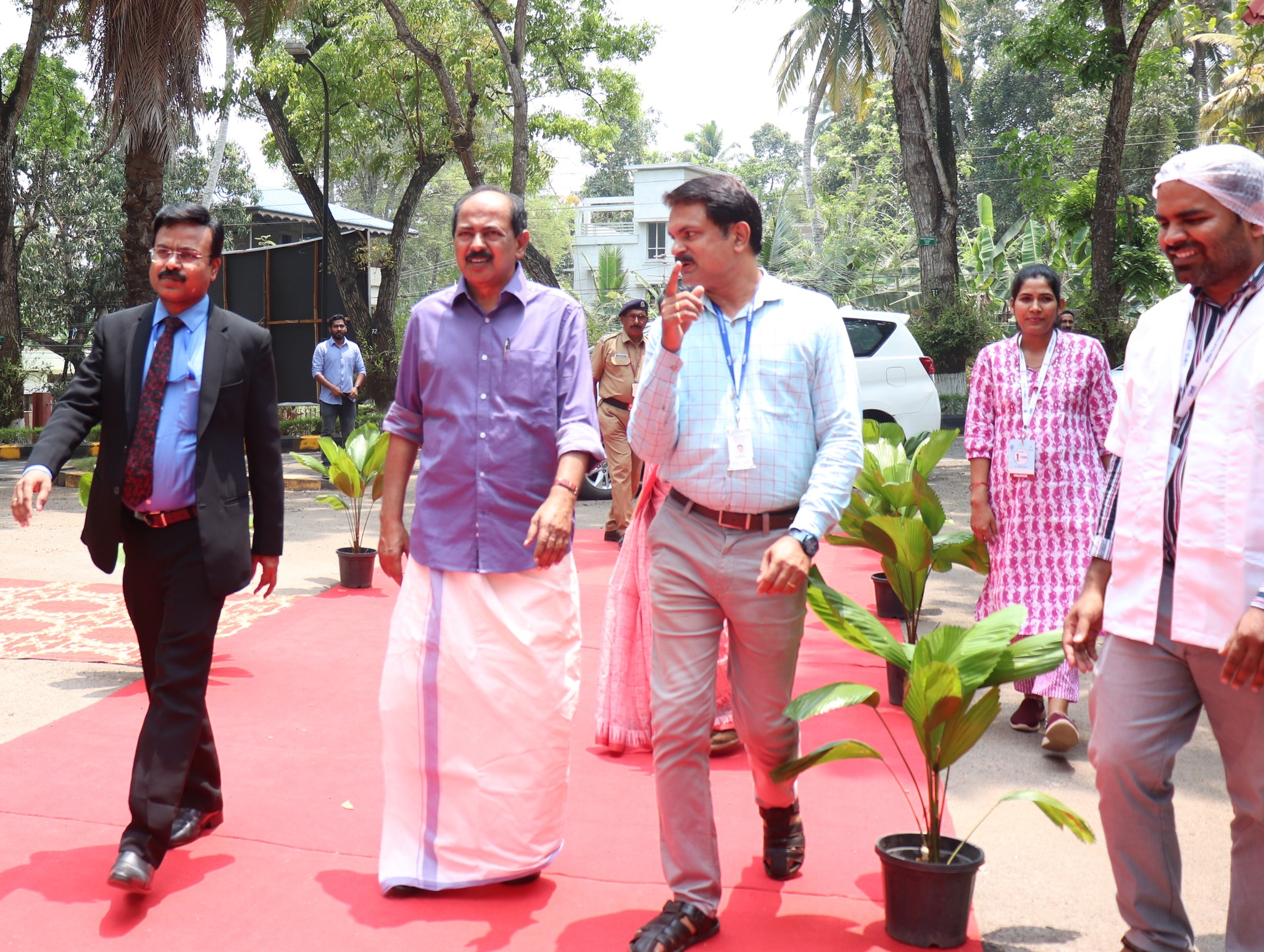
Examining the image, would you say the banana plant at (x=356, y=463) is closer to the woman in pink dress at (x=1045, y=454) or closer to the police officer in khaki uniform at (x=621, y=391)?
the police officer in khaki uniform at (x=621, y=391)

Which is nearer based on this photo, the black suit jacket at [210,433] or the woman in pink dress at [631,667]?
the black suit jacket at [210,433]

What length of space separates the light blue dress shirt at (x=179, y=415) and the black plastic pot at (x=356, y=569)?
180 inches

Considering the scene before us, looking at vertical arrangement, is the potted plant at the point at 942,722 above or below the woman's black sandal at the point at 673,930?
above

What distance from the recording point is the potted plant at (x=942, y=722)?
303 centimetres

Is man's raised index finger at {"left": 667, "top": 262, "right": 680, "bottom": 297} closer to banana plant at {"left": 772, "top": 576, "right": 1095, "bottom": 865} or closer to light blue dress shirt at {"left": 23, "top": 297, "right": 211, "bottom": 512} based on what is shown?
banana plant at {"left": 772, "top": 576, "right": 1095, "bottom": 865}

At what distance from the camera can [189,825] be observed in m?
3.79

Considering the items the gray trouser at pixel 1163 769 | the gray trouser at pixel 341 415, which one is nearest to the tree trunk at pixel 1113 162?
the gray trouser at pixel 341 415

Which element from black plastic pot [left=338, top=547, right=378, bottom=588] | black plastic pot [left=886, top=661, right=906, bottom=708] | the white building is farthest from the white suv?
the white building

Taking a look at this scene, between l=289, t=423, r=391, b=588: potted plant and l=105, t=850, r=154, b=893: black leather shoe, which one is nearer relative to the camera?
l=105, t=850, r=154, b=893: black leather shoe

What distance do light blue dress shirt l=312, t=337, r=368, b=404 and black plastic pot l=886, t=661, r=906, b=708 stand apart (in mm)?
11144

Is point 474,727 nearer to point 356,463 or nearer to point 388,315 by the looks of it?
point 356,463

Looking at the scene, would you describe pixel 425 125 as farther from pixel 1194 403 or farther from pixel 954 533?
pixel 1194 403

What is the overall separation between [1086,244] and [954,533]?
828 inches

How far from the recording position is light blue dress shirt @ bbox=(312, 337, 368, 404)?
15406mm
